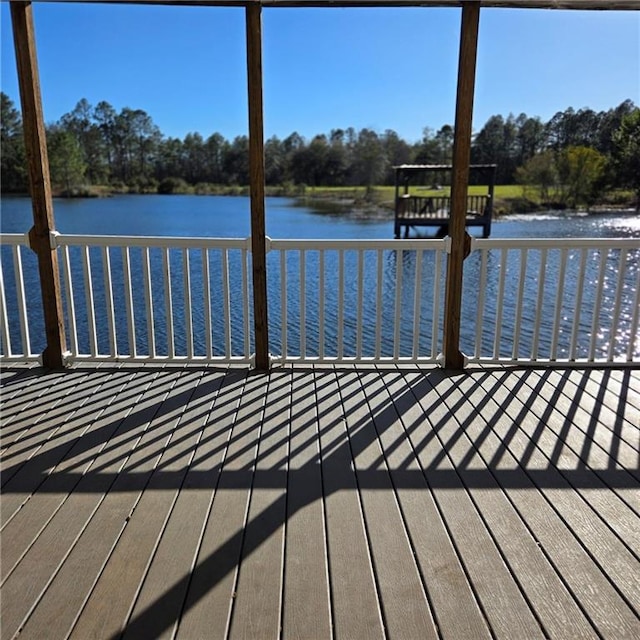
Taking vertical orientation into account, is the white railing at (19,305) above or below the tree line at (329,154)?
below

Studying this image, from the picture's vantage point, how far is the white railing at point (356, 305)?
3.57 m

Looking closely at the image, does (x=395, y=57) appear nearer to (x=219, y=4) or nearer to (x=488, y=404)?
(x=219, y=4)

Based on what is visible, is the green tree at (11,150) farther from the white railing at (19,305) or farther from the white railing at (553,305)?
the white railing at (553,305)

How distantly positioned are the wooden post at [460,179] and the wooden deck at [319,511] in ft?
1.61

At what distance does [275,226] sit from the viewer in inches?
431

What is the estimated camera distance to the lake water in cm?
675

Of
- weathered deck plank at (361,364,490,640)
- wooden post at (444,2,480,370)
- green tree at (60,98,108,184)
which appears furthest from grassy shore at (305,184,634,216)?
weathered deck plank at (361,364,490,640)

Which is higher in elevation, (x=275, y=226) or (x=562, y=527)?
(x=275, y=226)

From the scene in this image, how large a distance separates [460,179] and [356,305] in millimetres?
2440

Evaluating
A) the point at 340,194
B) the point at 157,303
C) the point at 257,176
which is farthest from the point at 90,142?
the point at 257,176

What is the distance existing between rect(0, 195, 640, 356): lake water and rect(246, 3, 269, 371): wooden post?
2588mm

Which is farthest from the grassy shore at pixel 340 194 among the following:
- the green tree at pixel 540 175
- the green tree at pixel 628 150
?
the green tree at pixel 628 150

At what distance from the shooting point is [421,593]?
5.12ft

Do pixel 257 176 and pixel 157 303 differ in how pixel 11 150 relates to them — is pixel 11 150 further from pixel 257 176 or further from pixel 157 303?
pixel 257 176
